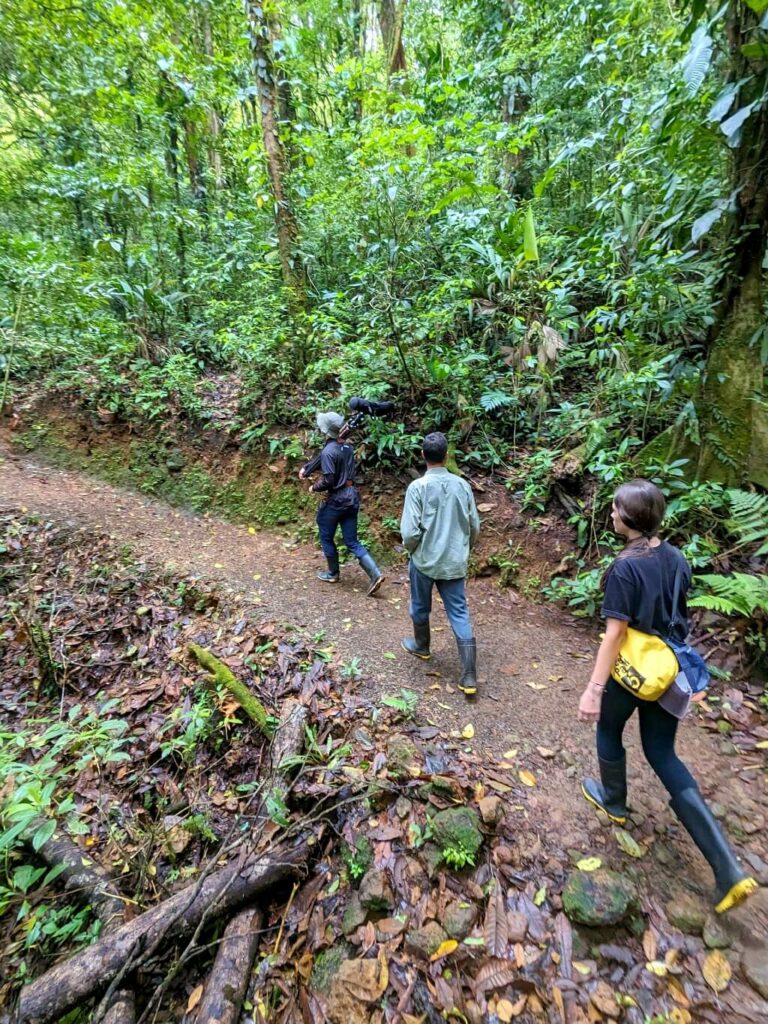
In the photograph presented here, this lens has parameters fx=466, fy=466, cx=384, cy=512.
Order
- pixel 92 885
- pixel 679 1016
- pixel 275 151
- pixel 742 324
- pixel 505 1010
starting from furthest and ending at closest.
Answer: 1. pixel 275 151
2. pixel 742 324
3. pixel 92 885
4. pixel 505 1010
5. pixel 679 1016

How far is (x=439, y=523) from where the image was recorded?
13.2 ft

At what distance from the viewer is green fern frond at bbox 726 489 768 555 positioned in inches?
162

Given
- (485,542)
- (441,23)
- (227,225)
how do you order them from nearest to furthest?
→ (485,542)
(227,225)
(441,23)

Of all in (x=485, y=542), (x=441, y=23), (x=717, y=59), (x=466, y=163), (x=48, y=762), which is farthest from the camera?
(x=441, y=23)

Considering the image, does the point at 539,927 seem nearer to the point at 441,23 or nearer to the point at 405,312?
the point at 405,312

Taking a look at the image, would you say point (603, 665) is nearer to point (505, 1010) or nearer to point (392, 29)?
point (505, 1010)

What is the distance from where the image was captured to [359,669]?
14.7ft

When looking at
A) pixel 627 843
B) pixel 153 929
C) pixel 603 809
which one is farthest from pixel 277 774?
pixel 627 843

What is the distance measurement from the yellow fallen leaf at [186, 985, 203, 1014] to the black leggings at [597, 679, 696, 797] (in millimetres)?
2764

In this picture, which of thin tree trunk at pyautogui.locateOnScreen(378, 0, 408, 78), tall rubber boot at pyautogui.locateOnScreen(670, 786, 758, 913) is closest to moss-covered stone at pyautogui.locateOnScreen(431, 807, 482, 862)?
tall rubber boot at pyautogui.locateOnScreen(670, 786, 758, 913)

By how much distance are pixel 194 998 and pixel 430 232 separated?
9268 millimetres

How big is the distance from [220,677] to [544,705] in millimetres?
2979

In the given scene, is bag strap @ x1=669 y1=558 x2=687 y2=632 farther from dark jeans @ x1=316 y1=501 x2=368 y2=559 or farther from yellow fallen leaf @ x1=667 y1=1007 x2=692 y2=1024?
dark jeans @ x1=316 y1=501 x2=368 y2=559

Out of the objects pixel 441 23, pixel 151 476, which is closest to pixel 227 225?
pixel 151 476
